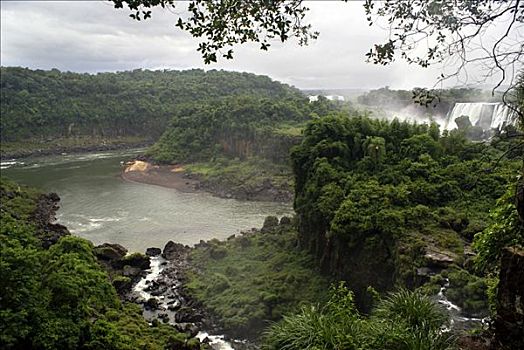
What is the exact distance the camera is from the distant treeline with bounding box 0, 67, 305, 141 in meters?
81.8

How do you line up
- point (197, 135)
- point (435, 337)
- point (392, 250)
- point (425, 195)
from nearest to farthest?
point (435, 337), point (392, 250), point (425, 195), point (197, 135)

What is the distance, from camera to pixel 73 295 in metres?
15.2

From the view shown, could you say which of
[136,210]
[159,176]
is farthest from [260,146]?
[136,210]

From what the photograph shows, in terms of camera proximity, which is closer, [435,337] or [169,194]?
[435,337]

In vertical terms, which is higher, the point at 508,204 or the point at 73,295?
the point at 508,204

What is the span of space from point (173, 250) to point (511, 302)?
27273 millimetres

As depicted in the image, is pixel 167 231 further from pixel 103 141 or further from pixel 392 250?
pixel 103 141

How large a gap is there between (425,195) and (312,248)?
6698 mm

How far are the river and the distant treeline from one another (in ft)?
66.6

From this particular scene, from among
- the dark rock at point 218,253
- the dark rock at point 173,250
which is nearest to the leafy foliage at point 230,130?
the dark rock at point 173,250

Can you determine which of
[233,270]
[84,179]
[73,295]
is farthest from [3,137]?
[73,295]

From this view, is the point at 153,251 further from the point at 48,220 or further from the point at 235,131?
the point at 235,131

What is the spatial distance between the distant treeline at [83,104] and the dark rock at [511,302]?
83.8 m

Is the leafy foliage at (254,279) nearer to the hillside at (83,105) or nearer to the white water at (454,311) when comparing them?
the white water at (454,311)
